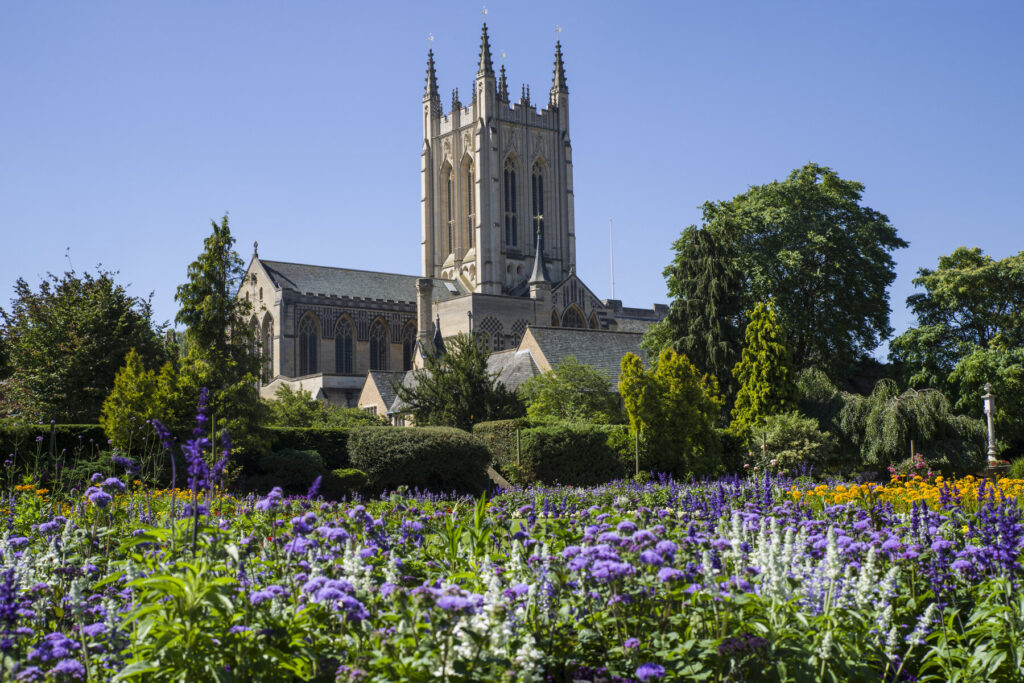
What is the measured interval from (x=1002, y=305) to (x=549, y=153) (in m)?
54.2

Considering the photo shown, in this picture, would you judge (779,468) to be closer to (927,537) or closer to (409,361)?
(927,537)

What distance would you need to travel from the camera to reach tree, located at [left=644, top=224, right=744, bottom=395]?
37094 mm

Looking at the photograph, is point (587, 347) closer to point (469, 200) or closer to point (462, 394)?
point (462, 394)

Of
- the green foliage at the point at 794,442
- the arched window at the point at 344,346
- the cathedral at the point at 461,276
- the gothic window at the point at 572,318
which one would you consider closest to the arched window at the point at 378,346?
the cathedral at the point at 461,276

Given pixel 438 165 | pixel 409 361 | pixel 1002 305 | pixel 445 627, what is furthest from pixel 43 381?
pixel 438 165

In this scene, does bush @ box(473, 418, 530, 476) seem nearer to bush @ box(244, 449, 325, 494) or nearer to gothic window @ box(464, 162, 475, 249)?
bush @ box(244, 449, 325, 494)

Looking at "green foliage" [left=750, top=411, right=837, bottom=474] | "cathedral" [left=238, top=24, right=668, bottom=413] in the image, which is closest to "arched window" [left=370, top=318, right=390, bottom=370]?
"cathedral" [left=238, top=24, right=668, bottom=413]

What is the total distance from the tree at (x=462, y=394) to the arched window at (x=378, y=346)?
44.1 meters

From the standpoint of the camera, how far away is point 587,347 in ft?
151

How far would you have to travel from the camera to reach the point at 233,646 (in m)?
4.29

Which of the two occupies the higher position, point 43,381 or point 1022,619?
point 43,381

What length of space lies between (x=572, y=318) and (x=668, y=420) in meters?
46.8

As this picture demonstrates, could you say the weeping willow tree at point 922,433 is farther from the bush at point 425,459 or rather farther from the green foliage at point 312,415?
the green foliage at point 312,415

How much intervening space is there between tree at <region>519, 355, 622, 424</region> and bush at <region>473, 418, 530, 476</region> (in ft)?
16.2
